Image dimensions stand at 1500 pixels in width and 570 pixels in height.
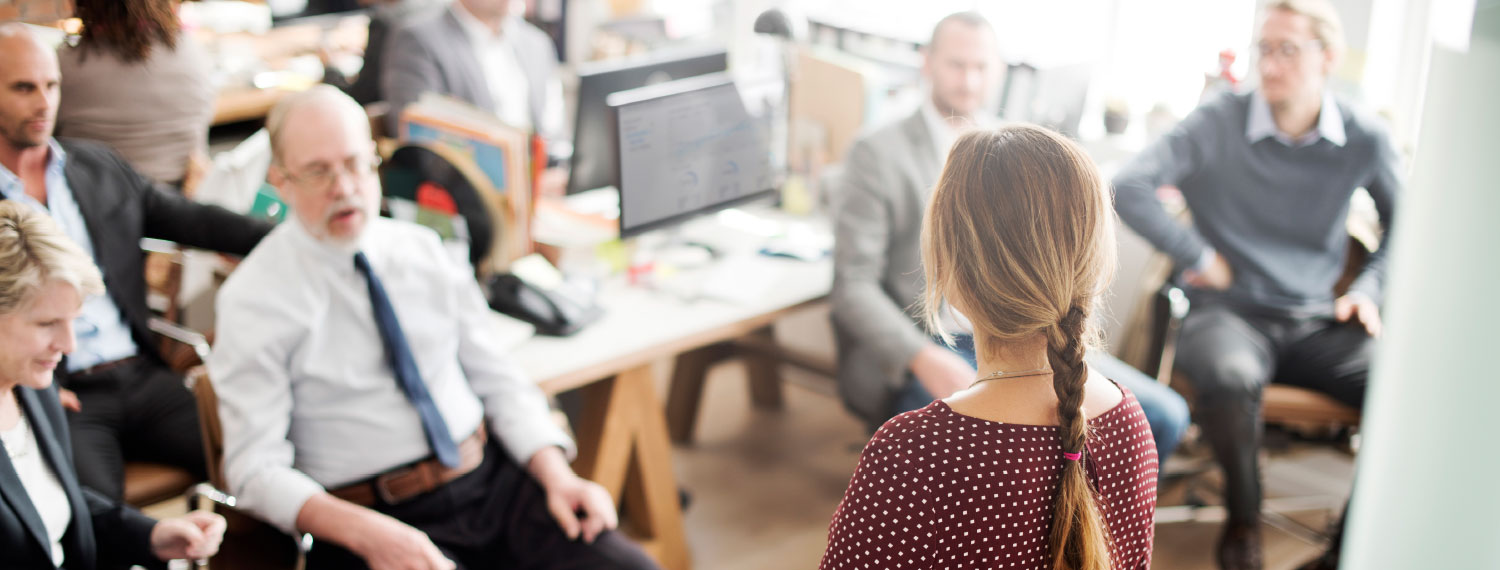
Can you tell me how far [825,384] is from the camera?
3.51 m

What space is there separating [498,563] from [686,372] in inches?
55.2

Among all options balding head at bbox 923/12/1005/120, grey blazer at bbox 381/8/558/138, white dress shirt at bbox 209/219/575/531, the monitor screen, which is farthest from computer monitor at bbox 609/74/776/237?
the monitor screen

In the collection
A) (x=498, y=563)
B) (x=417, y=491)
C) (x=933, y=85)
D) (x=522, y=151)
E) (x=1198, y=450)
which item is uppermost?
Result: (x=933, y=85)

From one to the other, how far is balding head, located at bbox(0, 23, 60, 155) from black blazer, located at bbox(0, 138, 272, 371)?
0.08 metres

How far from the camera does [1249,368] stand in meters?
2.46

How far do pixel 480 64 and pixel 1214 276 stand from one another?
2221 mm

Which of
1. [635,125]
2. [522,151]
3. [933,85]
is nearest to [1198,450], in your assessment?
[933,85]

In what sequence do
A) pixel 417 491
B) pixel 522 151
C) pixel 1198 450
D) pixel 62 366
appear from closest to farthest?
pixel 417 491 < pixel 62 366 < pixel 522 151 < pixel 1198 450

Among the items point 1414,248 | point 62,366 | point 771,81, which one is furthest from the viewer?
point 771,81

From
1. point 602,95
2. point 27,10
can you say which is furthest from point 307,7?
point 602,95

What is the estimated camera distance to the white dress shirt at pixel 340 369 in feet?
5.64

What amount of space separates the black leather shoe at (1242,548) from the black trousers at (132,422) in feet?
6.87

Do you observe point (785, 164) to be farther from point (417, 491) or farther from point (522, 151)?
point (417, 491)

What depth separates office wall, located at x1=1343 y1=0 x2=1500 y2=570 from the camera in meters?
0.39
